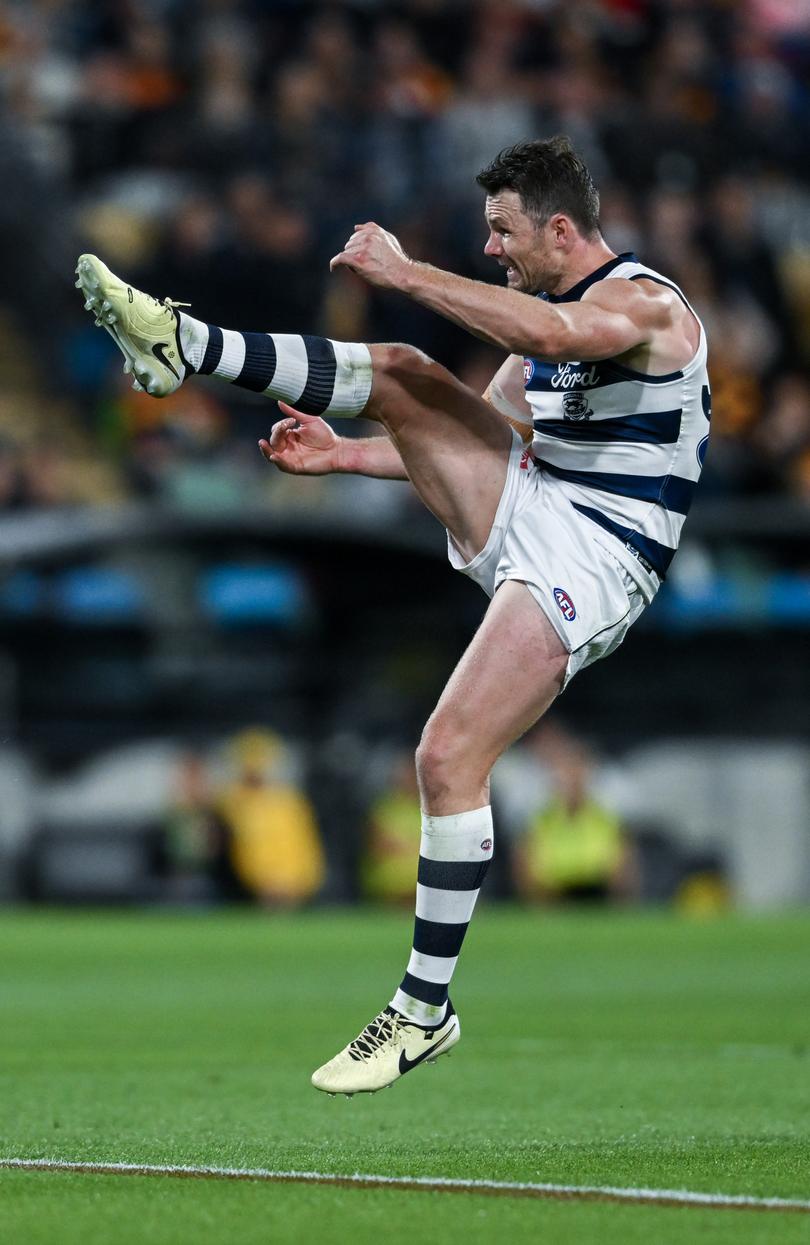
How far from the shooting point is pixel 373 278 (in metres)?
5.58

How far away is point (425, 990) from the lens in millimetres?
5742

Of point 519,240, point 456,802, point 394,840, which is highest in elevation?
point 519,240

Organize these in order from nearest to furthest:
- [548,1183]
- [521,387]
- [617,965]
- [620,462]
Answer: [548,1183], [620,462], [521,387], [617,965]

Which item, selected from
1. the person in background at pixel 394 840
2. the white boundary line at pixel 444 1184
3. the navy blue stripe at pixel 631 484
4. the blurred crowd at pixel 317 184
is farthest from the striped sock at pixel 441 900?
the person in background at pixel 394 840

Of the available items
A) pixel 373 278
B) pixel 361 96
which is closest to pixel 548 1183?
pixel 373 278

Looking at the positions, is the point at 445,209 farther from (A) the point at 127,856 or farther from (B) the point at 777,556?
(A) the point at 127,856

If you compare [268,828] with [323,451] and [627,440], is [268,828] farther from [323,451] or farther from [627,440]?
[627,440]

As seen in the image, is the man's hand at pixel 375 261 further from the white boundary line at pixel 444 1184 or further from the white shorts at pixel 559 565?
the white boundary line at pixel 444 1184

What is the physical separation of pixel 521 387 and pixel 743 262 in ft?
45.2

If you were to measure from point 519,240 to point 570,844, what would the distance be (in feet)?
40.5

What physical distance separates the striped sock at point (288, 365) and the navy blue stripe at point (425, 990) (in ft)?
5.35

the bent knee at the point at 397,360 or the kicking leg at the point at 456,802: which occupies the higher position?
the bent knee at the point at 397,360

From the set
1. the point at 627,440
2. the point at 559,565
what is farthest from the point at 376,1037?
the point at 627,440

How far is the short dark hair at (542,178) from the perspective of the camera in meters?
5.91
